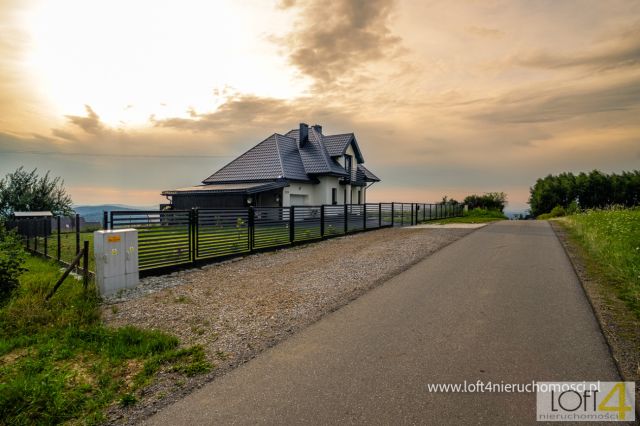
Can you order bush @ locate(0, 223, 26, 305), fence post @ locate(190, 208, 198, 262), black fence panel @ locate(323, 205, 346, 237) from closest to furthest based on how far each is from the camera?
bush @ locate(0, 223, 26, 305), fence post @ locate(190, 208, 198, 262), black fence panel @ locate(323, 205, 346, 237)

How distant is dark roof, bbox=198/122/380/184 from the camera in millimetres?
28281

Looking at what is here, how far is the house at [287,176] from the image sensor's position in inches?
1008

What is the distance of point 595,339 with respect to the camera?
441cm

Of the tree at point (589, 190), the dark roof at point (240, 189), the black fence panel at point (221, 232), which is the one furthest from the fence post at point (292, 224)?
the tree at point (589, 190)

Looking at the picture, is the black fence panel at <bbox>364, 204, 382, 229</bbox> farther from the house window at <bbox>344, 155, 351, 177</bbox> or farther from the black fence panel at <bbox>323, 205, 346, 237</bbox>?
the house window at <bbox>344, 155, 351, 177</bbox>

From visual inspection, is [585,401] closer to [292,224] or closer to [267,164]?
[292,224]

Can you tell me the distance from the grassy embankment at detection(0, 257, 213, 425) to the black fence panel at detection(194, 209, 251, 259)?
4097mm

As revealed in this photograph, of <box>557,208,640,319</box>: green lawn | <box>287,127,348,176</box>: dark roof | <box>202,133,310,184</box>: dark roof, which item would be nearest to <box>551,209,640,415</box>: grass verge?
<box>557,208,640,319</box>: green lawn

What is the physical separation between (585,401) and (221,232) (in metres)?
9.36

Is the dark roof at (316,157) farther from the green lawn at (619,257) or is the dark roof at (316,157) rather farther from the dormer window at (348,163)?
the green lawn at (619,257)

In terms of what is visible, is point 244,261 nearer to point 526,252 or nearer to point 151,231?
point 151,231

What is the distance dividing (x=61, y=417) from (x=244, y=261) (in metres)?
7.64

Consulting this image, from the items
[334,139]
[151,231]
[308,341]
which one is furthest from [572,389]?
[334,139]

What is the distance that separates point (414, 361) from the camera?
385cm
